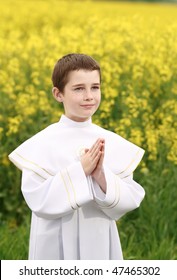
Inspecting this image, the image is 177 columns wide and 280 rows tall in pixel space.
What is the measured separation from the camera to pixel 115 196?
8.71 feet

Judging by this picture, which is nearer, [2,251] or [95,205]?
[95,205]

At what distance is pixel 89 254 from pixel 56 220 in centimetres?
Answer: 18

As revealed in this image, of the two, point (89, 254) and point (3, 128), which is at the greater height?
point (3, 128)

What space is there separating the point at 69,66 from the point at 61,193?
452 millimetres

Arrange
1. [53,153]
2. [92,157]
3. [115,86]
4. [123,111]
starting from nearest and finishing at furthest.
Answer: [92,157], [53,153], [123,111], [115,86]

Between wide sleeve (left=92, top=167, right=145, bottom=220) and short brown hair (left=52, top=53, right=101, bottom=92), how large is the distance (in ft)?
1.18

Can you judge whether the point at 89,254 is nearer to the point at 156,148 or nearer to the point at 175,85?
the point at 156,148

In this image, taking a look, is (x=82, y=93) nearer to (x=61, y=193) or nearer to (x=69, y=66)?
(x=69, y=66)

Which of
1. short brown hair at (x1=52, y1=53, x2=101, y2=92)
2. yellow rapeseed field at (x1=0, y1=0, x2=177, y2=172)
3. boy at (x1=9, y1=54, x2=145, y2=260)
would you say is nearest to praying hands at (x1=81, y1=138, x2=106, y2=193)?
boy at (x1=9, y1=54, x2=145, y2=260)

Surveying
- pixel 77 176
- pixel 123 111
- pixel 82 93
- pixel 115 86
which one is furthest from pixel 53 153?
pixel 115 86

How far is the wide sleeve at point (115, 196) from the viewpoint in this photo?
264 cm

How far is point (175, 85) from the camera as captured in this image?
4.98 m

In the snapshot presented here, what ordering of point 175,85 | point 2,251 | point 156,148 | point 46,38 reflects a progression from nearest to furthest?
point 2,251 → point 156,148 → point 175,85 → point 46,38

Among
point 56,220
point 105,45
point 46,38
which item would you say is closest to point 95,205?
point 56,220
